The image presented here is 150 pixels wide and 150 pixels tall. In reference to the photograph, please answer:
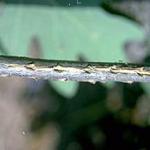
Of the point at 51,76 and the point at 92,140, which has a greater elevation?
the point at 51,76

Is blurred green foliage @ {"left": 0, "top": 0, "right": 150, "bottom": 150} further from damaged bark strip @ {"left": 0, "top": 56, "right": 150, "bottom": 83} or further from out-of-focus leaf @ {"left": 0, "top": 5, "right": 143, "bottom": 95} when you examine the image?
damaged bark strip @ {"left": 0, "top": 56, "right": 150, "bottom": 83}

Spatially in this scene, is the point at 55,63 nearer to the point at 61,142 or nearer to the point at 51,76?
the point at 51,76

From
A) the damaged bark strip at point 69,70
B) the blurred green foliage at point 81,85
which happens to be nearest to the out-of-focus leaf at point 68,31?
the blurred green foliage at point 81,85

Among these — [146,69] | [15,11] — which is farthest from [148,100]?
[146,69]

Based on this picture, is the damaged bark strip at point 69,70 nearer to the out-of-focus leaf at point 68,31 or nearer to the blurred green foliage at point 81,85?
the blurred green foliage at point 81,85

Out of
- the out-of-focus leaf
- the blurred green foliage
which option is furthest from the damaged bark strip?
the out-of-focus leaf

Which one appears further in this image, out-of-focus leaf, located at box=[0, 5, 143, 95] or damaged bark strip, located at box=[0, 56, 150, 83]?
out-of-focus leaf, located at box=[0, 5, 143, 95]
